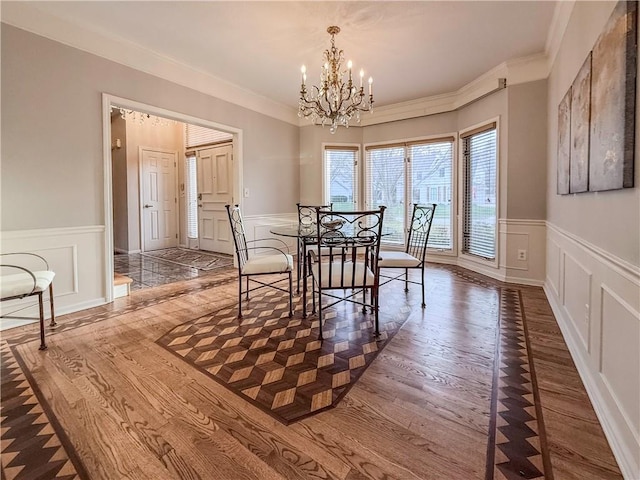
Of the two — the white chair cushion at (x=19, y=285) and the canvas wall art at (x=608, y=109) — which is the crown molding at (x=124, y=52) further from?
the canvas wall art at (x=608, y=109)

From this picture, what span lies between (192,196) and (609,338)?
271 inches

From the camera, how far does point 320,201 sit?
19.3 feet

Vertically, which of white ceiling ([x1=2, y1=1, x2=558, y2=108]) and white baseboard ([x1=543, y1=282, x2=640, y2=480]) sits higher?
white ceiling ([x1=2, y1=1, x2=558, y2=108])

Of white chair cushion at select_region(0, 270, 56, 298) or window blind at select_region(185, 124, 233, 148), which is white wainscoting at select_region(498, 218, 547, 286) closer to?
white chair cushion at select_region(0, 270, 56, 298)

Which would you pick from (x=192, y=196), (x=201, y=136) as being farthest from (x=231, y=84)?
(x=192, y=196)

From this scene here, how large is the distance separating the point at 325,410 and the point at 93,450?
102 cm

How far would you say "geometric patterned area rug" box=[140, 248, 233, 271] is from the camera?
17.0 ft

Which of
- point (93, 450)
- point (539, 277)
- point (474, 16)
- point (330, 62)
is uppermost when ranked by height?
point (474, 16)

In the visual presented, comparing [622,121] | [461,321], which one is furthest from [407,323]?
[622,121]

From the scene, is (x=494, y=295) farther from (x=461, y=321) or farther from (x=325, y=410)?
(x=325, y=410)

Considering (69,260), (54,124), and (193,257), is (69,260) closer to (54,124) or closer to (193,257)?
(54,124)

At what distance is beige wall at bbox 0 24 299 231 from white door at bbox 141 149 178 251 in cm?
331

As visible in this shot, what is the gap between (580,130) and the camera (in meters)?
1.96

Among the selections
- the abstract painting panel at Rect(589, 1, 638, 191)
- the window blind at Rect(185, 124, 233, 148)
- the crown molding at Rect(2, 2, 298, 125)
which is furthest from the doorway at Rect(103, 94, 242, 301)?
the abstract painting panel at Rect(589, 1, 638, 191)
